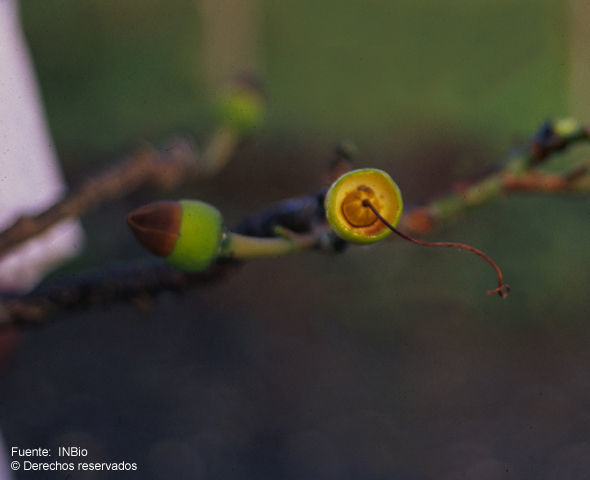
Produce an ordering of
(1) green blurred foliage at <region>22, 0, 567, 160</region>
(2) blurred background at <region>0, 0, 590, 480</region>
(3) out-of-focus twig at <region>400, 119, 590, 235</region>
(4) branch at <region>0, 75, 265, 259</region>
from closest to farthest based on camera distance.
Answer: (3) out-of-focus twig at <region>400, 119, 590, 235</region>
(4) branch at <region>0, 75, 265, 259</region>
(2) blurred background at <region>0, 0, 590, 480</region>
(1) green blurred foliage at <region>22, 0, 567, 160</region>

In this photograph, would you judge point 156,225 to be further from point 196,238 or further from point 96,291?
point 96,291

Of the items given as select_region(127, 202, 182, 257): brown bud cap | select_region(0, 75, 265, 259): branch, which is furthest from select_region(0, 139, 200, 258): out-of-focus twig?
select_region(127, 202, 182, 257): brown bud cap

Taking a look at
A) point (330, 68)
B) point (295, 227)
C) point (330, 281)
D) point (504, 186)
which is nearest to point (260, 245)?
point (295, 227)

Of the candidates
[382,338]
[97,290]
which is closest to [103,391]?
[382,338]

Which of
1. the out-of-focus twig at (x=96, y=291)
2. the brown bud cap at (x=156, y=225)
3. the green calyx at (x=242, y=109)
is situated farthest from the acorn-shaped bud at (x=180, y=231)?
the green calyx at (x=242, y=109)

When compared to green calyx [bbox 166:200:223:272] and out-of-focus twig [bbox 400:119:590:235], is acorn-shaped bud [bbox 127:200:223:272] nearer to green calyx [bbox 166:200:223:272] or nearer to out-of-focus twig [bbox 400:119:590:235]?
green calyx [bbox 166:200:223:272]

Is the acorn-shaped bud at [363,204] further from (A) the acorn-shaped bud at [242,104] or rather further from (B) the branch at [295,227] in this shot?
(A) the acorn-shaped bud at [242,104]
